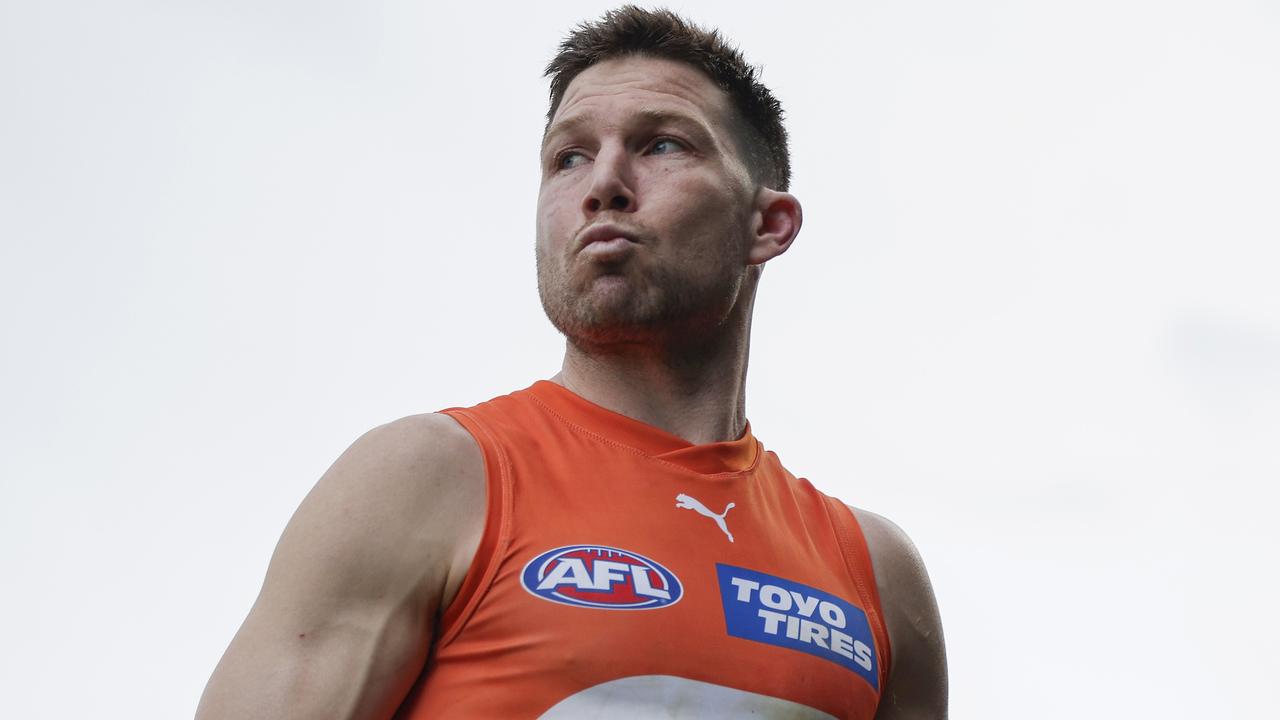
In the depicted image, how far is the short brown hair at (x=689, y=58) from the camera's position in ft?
12.0

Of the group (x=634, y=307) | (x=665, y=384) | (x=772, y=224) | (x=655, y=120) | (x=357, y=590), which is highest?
(x=655, y=120)

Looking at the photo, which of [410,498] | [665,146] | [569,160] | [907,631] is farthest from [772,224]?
[410,498]

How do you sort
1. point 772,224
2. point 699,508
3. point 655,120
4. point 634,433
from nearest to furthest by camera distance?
point 699,508
point 634,433
point 655,120
point 772,224

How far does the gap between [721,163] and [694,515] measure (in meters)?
1.04

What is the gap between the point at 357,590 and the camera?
2.45m

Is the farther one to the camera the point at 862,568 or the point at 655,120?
the point at 655,120

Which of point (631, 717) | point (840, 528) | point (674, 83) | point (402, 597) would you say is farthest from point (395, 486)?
point (674, 83)

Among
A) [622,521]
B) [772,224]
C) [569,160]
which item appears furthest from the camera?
[772,224]

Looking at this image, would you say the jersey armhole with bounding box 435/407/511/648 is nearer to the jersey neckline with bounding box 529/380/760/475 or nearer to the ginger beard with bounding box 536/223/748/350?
the jersey neckline with bounding box 529/380/760/475

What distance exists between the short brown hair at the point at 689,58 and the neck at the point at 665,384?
64 cm

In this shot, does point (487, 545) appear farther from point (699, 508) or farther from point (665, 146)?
point (665, 146)

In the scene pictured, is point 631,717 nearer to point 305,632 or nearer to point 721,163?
point 305,632

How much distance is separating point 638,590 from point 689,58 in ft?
5.53

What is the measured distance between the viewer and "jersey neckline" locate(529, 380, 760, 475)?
120 inches
